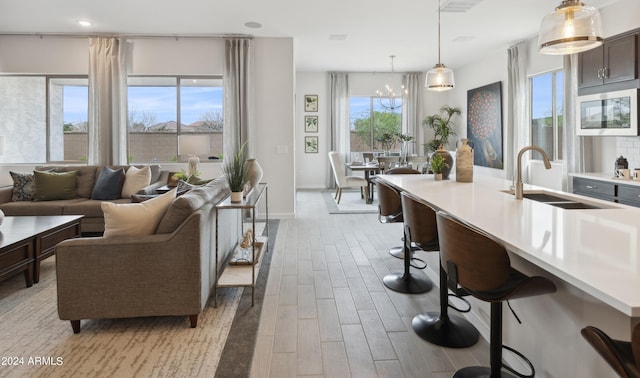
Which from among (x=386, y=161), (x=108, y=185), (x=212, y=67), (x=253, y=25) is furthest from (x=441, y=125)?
(x=108, y=185)

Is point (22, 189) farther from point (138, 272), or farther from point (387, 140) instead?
point (387, 140)

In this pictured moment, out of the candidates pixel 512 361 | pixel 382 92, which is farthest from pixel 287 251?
pixel 382 92

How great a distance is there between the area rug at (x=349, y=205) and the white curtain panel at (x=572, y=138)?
117 inches

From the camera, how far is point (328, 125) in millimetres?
10055

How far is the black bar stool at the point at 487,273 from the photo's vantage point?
165 cm

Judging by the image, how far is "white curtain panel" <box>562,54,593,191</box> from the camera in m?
5.31

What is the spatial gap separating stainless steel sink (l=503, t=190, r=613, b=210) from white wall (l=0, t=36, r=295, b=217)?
406 cm

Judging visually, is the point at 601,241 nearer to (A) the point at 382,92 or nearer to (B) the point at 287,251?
(B) the point at 287,251

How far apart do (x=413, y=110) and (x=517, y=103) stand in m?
3.33

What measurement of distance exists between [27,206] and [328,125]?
6663 mm

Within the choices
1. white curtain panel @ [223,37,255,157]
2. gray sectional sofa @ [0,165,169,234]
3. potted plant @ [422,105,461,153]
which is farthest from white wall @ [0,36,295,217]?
potted plant @ [422,105,461,153]

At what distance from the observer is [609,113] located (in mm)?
4520

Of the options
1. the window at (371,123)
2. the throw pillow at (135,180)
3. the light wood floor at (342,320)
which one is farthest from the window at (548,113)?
the throw pillow at (135,180)

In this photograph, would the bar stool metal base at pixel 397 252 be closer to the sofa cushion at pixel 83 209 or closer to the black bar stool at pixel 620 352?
the black bar stool at pixel 620 352
